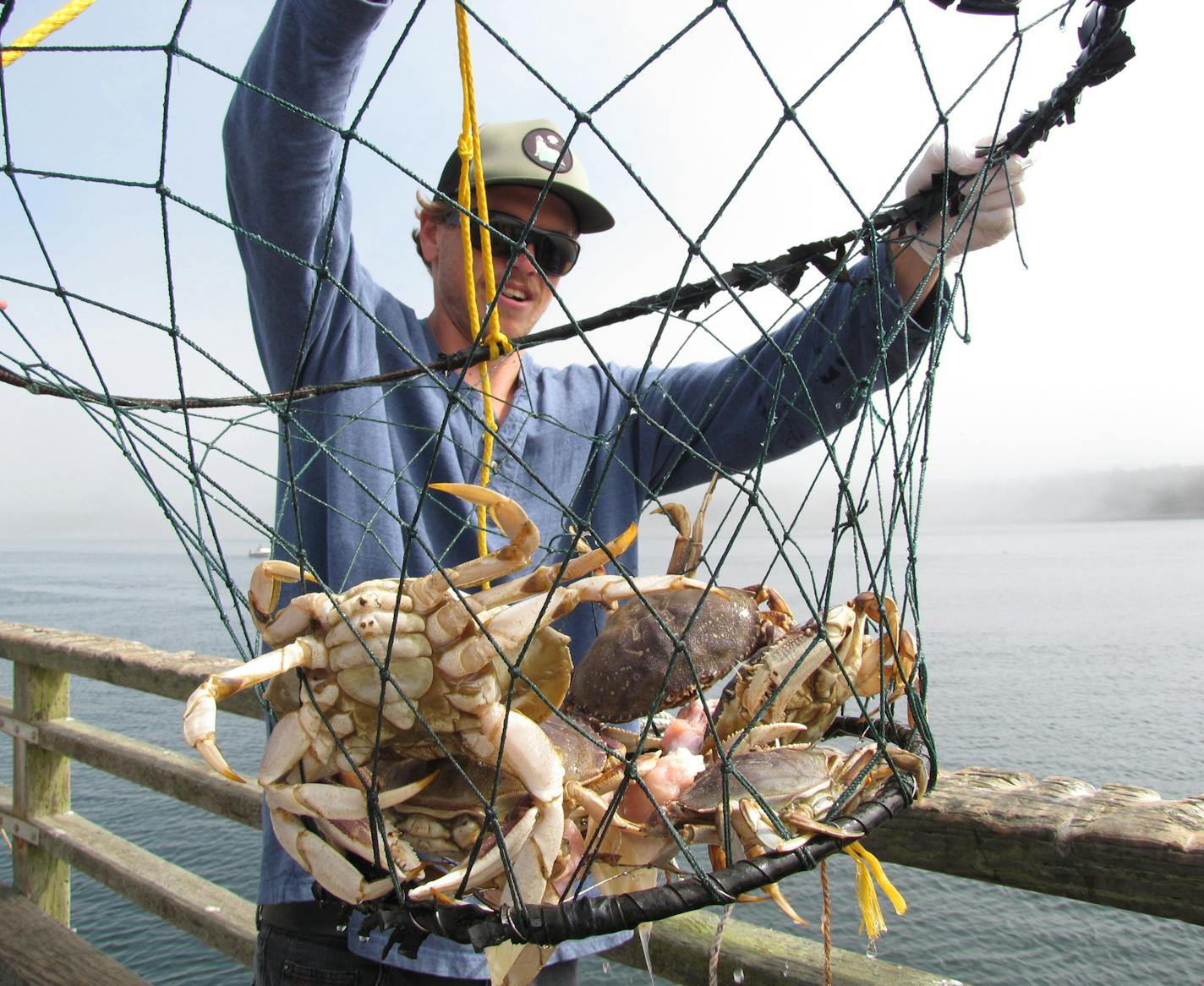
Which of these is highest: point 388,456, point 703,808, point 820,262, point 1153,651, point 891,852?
point 820,262

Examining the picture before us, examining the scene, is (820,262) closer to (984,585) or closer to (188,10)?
(188,10)

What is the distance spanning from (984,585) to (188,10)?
21173mm

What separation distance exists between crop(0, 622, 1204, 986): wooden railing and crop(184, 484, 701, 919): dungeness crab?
104cm

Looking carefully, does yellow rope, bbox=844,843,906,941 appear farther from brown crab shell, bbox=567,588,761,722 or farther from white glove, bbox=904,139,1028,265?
white glove, bbox=904,139,1028,265

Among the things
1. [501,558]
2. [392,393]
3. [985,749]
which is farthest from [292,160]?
[985,749]

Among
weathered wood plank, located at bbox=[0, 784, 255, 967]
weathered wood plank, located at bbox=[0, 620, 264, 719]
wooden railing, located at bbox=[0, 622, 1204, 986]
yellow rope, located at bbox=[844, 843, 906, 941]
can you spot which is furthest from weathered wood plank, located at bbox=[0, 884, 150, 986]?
yellow rope, located at bbox=[844, 843, 906, 941]

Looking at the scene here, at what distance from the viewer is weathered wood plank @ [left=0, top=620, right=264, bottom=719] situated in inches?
122

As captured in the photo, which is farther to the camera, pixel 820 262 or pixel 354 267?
pixel 354 267

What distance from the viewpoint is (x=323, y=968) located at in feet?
5.82

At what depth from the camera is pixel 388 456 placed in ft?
6.50

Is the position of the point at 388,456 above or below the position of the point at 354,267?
below

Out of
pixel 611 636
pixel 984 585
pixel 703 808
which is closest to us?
pixel 703 808

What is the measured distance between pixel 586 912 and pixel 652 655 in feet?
2.94

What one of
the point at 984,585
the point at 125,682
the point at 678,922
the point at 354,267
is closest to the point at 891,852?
the point at 678,922
